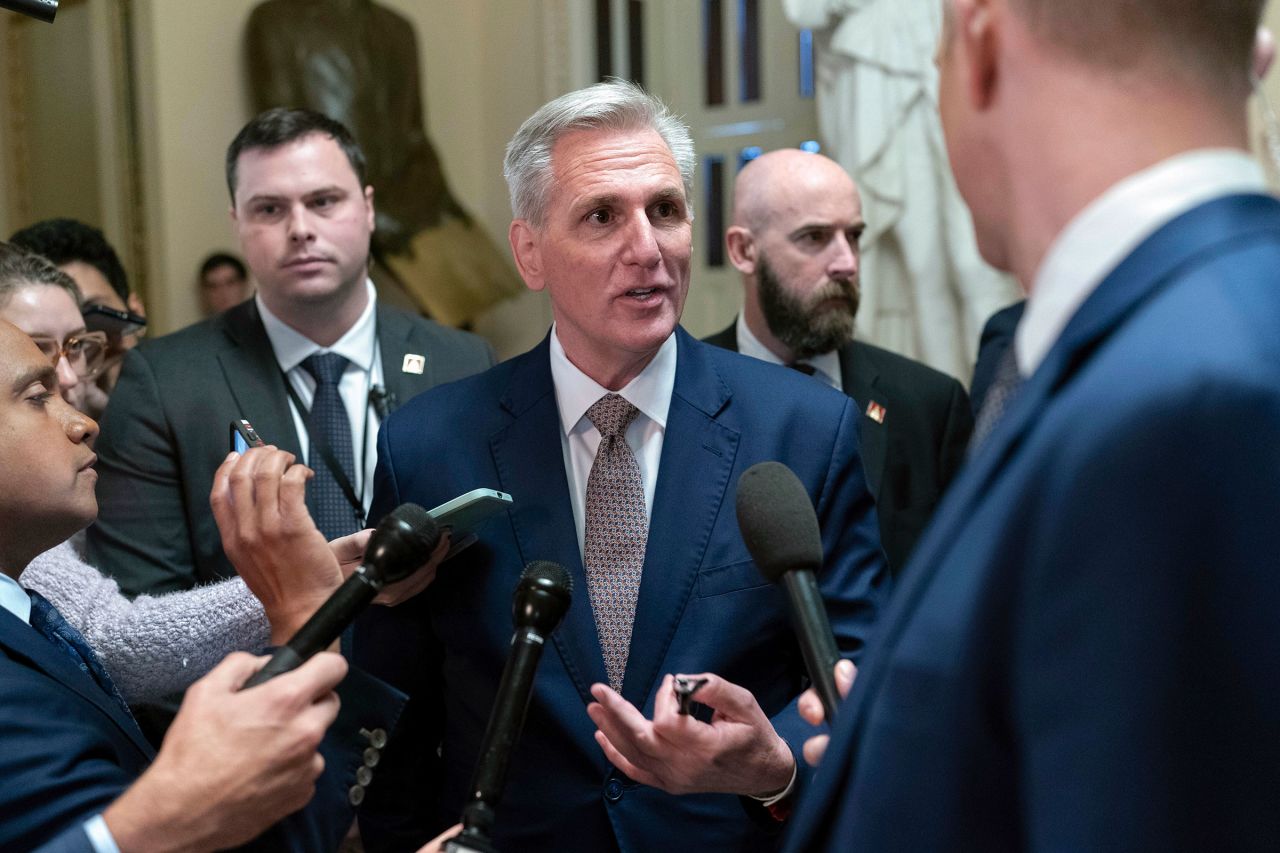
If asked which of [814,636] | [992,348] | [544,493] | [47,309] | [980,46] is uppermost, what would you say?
[980,46]

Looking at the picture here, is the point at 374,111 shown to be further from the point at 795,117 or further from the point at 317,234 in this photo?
the point at 317,234

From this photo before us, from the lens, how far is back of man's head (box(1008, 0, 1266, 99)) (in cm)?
98

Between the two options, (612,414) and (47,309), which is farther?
(47,309)

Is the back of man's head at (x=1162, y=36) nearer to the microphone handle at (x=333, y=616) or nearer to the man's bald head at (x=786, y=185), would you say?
the microphone handle at (x=333, y=616)

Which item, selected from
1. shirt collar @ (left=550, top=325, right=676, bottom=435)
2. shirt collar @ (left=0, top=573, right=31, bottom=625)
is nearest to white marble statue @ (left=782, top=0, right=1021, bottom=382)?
shirt collar @ (left=550, top=325, right=676, bottom=435)

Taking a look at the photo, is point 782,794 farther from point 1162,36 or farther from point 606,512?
point 1162,36

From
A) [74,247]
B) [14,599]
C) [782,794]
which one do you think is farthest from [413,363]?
[782,794]

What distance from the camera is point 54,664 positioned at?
1782 mm

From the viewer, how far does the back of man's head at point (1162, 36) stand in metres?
0.98

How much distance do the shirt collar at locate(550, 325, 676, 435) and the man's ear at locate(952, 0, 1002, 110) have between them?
1206mm

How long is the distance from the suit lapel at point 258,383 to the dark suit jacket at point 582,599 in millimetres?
1113

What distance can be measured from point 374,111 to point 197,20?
1.02m

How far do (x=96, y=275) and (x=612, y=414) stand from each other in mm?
2372

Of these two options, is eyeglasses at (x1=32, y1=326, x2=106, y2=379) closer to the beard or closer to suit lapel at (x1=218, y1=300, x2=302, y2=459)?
suit lapel at (x1=218, y1=300, x2=302, y2=459)
